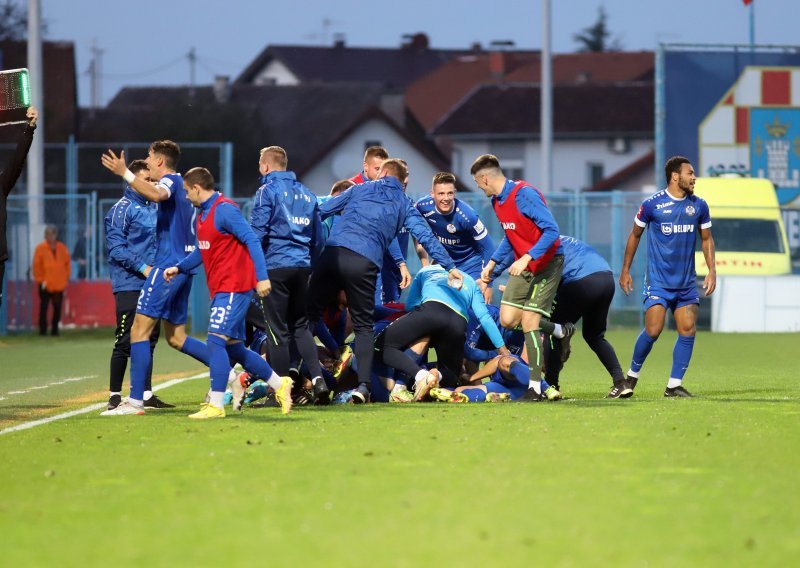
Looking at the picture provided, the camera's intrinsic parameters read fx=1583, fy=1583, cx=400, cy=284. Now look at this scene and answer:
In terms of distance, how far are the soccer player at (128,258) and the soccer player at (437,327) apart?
→ 189cm

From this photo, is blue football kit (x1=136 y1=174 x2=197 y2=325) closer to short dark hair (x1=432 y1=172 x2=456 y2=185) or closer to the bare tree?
short dark hair (x1=432 y1=172 x2=456 y2=185)

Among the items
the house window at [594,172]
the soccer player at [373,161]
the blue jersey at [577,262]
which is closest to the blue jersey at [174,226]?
the soccer player at [373,161]

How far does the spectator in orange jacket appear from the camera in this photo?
2841cm

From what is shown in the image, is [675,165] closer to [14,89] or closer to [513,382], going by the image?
[513,382]

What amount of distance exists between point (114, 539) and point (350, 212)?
21.9 ft

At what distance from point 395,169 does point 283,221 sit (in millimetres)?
1257

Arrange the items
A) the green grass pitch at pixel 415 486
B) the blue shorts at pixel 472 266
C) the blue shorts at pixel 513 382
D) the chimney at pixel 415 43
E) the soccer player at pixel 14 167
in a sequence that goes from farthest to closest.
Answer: the chimney at pixel 415 43
the blue shorts at pixel 472 266
the blue shorts at pixel 513 382
the soccer player at pixel 14 167
the green grass pitch at pixel 415 486

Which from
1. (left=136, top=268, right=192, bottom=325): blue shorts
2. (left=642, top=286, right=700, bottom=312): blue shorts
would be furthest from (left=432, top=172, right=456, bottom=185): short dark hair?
(left=136, top=268, right=192, bottom=325): blue shorts

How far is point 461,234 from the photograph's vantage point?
14453 millimetres

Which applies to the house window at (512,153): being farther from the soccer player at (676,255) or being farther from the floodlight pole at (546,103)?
the soccer player at (676,255)

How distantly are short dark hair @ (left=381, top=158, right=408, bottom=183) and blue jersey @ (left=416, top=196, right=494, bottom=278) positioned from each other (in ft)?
4.09

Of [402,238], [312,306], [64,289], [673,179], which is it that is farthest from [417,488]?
[64,289]

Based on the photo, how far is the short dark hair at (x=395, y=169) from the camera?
13016 mm

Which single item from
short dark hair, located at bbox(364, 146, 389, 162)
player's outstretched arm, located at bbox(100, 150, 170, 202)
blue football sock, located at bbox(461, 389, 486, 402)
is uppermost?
short dark hair, located at bbox(364, 146, 389, 162)
